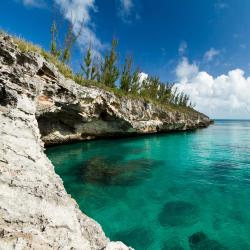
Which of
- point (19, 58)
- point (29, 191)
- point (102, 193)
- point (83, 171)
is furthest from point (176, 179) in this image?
point (19, 58)

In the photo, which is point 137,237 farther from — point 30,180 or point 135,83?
point 135,83

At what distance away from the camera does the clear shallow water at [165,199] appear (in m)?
8.04

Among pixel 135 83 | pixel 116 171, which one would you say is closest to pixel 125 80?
pixel 135 83

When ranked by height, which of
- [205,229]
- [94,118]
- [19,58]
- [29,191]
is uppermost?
[19,58]

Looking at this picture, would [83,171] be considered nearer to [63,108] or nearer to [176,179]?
[176,179]

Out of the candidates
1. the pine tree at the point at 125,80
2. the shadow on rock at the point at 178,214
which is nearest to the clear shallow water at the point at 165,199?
the shadow on rock at the point at 178,214

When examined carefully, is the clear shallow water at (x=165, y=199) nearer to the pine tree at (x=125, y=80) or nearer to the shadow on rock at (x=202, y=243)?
the shadow on rock at (x=202, y=243)

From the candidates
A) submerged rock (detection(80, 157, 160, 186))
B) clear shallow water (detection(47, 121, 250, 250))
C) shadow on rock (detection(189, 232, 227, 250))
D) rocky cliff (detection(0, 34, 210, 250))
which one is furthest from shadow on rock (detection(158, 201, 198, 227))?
rocky cliff (detection(0, 34, 210, 250))

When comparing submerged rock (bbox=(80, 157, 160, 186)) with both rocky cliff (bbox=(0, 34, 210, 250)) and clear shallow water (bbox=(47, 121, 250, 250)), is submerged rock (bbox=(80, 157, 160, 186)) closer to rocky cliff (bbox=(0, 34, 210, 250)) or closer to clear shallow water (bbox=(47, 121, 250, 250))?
clear shallow water (bbox=(47, 121, 250, 250))

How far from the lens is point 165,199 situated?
11.4m

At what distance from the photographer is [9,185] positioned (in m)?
4.78

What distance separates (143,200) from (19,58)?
13.6m

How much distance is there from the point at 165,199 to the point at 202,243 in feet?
12.5

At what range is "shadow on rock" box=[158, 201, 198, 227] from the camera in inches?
353
